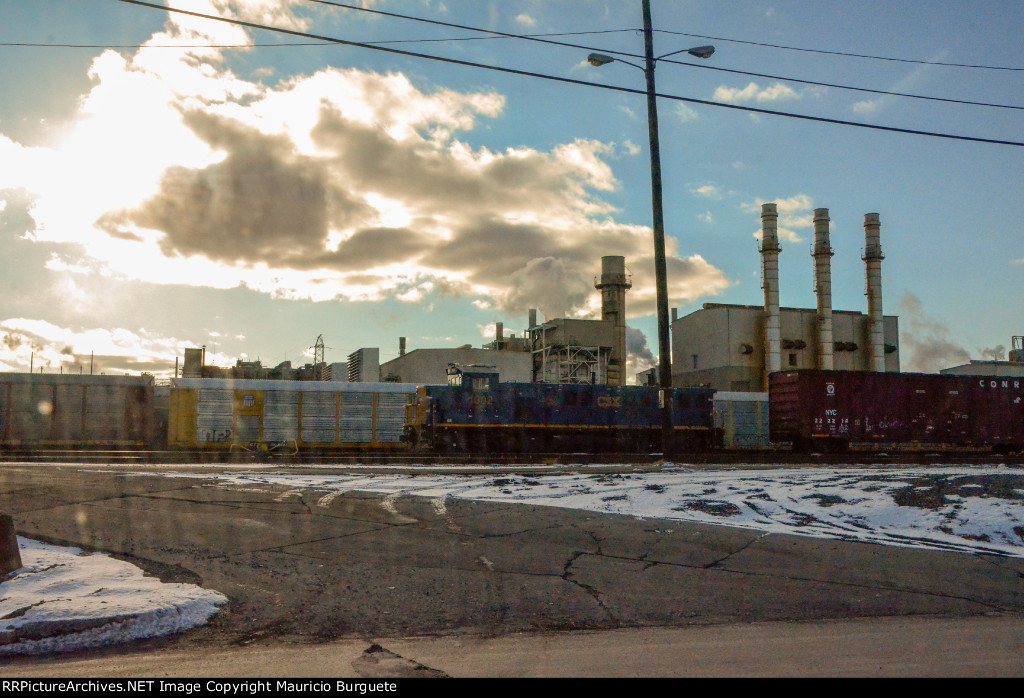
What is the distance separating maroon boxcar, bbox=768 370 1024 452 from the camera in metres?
27.7

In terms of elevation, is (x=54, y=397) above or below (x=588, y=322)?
below

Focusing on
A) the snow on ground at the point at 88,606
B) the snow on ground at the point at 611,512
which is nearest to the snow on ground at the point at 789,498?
the snow on ground at the point at 611,512

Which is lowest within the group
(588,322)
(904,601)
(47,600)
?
(904,601)

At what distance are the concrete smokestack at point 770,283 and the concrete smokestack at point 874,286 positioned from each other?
29.3 ft

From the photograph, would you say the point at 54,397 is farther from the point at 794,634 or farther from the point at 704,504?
the point at 794,634

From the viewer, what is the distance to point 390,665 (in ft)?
14.2

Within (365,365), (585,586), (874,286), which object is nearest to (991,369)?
(874,286)

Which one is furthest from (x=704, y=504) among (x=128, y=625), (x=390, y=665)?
(x=128, y=625)

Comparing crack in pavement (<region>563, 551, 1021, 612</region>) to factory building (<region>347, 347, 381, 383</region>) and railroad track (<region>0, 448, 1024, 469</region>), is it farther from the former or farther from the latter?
factory building (<region>347, 347, 381, 383</region>)

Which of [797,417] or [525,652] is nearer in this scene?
[525,652]

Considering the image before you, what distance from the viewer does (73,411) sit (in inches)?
1264

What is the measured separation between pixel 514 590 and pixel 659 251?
43.8ft
